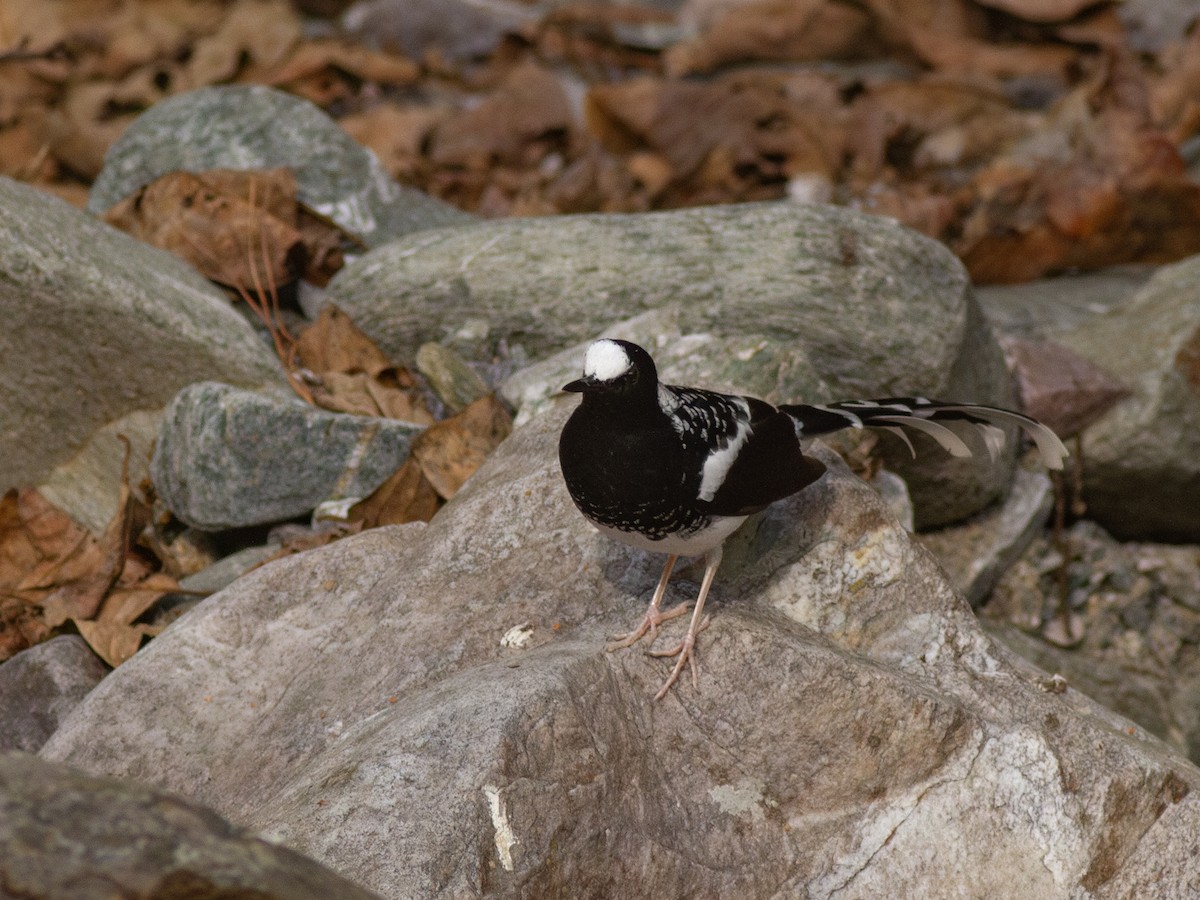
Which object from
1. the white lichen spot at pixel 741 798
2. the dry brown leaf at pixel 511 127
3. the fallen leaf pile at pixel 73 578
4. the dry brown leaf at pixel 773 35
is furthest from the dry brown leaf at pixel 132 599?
the dry brown leaf at pixel 773 35

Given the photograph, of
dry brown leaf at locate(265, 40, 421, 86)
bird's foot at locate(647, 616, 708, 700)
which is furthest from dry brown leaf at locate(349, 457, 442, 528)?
dry brown leaf at locate(265, 40, 421, 86)

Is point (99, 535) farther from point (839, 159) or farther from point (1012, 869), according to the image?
point (839, 159)

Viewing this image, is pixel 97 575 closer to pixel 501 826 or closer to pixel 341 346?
pixel 341 346

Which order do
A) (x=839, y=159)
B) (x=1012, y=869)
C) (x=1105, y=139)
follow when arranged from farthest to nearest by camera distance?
(x=839, y=159)
(x=1105, y=139)
(x=1012, y=869)

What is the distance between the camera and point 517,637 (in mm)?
3590

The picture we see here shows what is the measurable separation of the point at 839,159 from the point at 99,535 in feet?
22.9

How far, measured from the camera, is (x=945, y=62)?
11.4 metres

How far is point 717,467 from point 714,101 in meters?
7.57

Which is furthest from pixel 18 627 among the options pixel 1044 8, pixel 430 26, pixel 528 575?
pixel 1044 8

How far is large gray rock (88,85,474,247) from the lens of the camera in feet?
22.5

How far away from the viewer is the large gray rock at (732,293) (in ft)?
17.4

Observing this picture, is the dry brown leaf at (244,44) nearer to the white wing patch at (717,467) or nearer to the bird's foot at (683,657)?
the white wing patch at (717,467)

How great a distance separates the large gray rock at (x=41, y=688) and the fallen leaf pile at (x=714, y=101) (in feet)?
16.2

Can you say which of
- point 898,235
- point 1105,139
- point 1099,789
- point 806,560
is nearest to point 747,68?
point 1105,139
